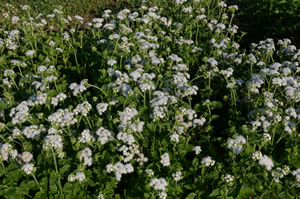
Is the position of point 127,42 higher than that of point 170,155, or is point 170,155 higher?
point 127,42

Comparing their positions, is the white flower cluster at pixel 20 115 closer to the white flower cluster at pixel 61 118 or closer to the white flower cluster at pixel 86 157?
the white flower cluster at pixel 61 118

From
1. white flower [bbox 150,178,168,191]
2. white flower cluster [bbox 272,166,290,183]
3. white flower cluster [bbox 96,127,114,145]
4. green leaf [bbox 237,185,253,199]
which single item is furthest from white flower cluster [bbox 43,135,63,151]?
white flower cluster [bbox 272,166,290,183]

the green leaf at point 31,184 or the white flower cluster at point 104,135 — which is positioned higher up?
the white flower cluster at point 104,135

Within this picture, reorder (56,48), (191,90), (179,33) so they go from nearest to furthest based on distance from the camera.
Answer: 1. (191,90)
2. (56,48)
3. (179,33)

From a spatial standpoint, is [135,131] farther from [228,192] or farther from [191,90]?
[228,192]

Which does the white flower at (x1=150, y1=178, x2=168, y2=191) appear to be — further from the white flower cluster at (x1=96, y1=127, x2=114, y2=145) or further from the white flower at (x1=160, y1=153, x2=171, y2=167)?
the white flower cluster at (x1=96, y1=127, x2=114, y2=145)

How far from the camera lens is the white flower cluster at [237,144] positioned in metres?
3.77

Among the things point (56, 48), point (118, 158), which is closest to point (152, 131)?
point (118, 158)

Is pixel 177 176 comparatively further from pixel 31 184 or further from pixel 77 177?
pixel 31 184

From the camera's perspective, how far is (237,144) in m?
3.80

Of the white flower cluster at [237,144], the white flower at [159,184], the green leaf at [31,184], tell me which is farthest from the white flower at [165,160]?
the green leaf at [31,184]

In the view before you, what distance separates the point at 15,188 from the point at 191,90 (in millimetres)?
2864

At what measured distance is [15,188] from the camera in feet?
11.7

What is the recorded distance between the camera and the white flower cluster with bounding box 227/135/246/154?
12.4 feet
